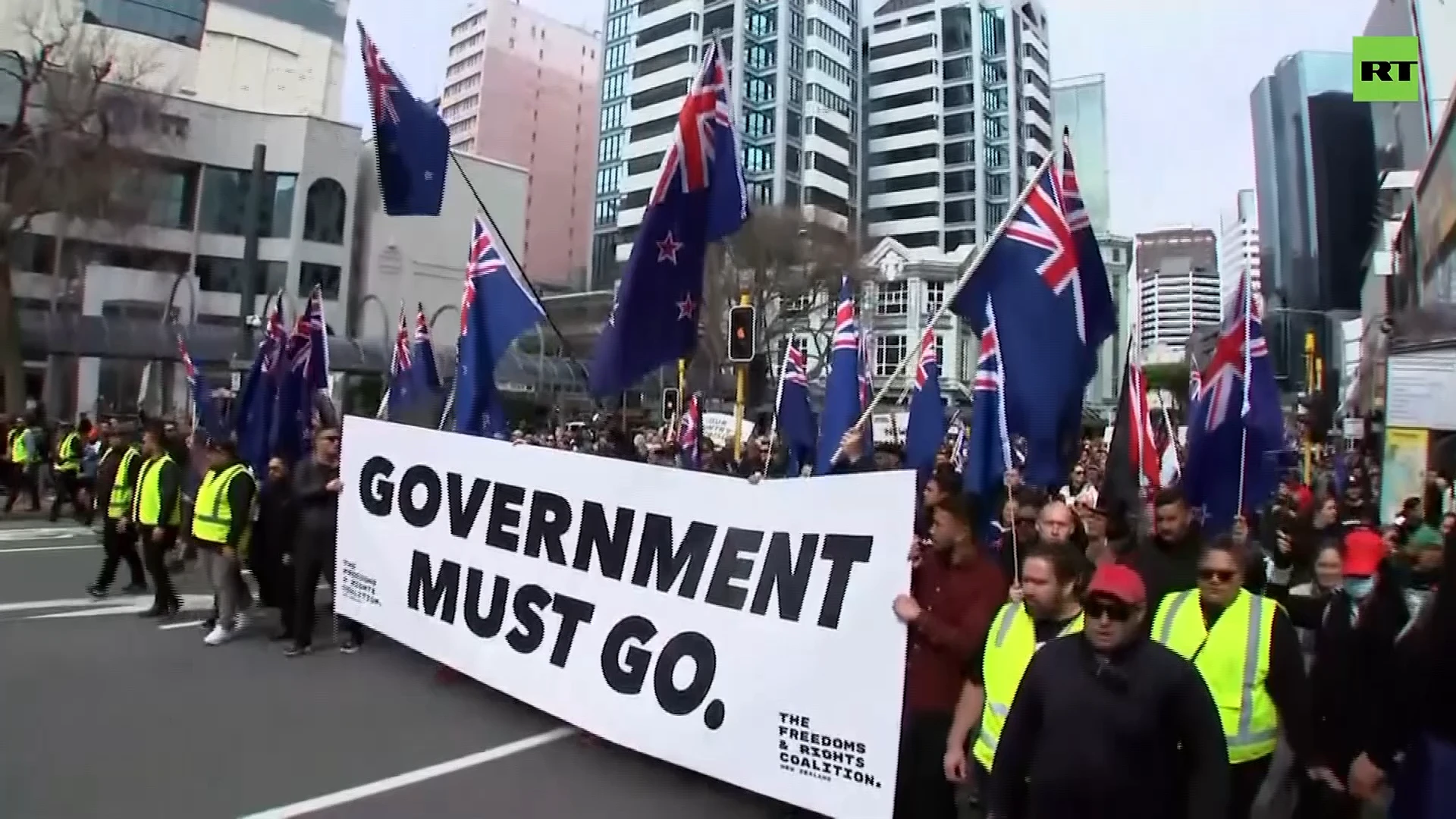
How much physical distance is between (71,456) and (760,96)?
76.7 meters

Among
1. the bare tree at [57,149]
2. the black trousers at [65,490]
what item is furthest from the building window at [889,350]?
the black trousers at [65,490]

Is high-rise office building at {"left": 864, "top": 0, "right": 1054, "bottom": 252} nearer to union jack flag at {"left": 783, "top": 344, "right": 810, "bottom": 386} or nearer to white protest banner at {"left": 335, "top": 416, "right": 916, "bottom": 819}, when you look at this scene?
union jack flag at {"left": 783, "top": 344, "right": 810, "bottom": 386}

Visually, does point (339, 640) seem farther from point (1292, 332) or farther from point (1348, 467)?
point (1292, 332)

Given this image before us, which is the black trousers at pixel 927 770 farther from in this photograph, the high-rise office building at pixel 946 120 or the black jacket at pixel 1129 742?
the high-rise office building at pixel 946 120

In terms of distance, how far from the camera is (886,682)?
417 cm

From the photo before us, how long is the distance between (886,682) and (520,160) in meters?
116

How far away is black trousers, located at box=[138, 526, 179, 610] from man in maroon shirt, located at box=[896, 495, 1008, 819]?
700cm

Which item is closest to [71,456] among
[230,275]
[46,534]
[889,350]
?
[46,534]

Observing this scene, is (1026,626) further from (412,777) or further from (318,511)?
(318,511)

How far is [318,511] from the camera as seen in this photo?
25.9 feet

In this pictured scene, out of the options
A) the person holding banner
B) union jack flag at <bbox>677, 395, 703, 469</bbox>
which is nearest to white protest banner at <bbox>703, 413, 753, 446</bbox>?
union jack flag at <bbox>677, 395, 703, 469</bbox>

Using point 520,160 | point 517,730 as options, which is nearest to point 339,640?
point 517,730

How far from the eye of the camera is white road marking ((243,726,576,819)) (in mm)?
4809

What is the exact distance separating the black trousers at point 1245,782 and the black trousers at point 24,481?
18.3 metres
